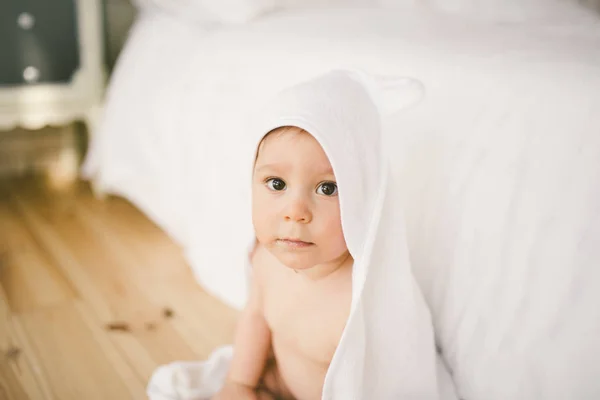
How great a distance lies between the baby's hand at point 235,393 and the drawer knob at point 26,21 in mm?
1323

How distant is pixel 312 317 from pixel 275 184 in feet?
0.65

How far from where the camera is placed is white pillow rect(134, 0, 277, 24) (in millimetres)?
1401

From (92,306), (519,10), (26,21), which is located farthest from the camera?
(26,21)

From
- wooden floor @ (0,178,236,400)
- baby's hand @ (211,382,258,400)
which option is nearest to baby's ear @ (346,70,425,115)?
baby's hand @ (211,382,258,400)

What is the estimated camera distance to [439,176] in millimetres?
804

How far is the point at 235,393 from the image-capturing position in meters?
0.84

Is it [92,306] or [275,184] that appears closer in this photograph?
[275,184]

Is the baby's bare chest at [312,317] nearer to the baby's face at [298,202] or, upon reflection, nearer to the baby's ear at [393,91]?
the baby's face at [298,202]

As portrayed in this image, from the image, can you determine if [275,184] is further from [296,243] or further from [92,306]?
[92,306]

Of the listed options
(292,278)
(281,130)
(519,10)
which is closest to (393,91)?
(281,130)

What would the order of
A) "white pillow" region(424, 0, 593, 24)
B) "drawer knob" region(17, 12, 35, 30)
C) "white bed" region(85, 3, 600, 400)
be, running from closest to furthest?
"white bed" region(85, 3, 600, 400), "white pillow" region(424, 0, 593, 24), "drawer knob" region(17, 12, 35, 30)

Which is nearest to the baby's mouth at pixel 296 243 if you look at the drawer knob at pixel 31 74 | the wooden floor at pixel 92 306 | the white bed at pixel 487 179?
the white bed at pixel 487 179

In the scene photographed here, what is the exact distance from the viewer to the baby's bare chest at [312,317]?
768mm

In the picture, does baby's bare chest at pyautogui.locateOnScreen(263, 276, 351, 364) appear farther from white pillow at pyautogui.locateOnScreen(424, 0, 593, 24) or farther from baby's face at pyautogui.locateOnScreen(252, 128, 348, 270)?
white pillow at pyautogui.locateOnScreen(424, 0, 593, 24)
